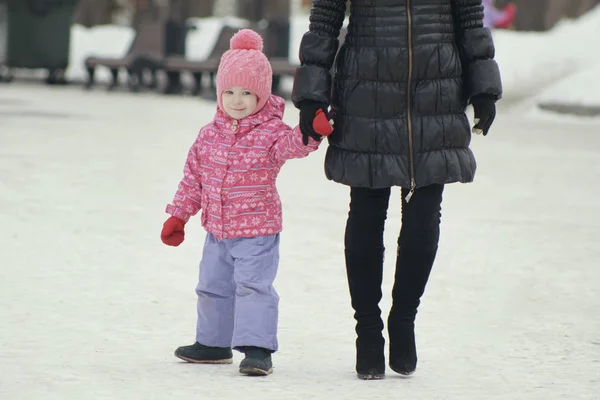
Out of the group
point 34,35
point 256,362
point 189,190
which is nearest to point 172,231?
point 189,190

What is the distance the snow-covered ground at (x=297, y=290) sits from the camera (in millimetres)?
4430

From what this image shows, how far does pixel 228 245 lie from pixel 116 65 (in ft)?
74.0

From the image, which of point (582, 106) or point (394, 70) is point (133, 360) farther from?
point (582, 106)

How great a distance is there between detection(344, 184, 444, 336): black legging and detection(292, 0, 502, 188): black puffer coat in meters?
0.12

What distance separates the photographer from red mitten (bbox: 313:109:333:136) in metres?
4.31

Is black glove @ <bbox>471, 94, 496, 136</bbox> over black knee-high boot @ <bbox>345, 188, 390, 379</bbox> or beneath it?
over

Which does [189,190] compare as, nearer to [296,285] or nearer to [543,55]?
[296,285]

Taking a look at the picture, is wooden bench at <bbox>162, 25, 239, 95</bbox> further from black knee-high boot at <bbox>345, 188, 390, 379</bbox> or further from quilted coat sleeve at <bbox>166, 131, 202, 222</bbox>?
black knee-high boot at <bbox>345, 188, 390, 379</bbox>

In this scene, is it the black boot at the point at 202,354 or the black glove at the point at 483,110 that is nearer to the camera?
the black glove at the point at 483,110

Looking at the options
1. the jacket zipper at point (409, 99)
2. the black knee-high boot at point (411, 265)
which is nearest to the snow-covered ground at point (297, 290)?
the black knee-high boot at point (411, 265)

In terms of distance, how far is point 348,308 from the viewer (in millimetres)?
5762

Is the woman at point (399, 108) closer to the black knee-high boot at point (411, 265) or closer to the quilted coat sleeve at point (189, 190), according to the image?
the black knee-high boot at point (411, 265)

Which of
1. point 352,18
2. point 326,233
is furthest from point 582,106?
point 352,18

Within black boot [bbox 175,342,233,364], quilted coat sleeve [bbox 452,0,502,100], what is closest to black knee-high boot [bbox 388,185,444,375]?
quilted coat sleeve [bbox 452,0,502,100]
